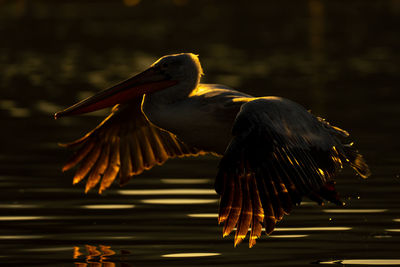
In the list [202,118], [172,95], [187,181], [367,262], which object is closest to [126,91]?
[172,95]

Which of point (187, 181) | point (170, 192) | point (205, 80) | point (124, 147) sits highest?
point (124, 147)

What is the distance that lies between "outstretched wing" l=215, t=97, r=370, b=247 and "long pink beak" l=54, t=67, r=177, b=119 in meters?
1.61

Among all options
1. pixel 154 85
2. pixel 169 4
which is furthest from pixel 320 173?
pixel 169 4

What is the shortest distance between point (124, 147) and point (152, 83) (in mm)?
1112

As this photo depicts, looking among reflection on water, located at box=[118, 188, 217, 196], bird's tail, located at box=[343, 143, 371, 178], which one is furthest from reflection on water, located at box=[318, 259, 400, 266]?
reflection on water, located at box=[118, 188, 217, 196]

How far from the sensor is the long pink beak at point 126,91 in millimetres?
11484

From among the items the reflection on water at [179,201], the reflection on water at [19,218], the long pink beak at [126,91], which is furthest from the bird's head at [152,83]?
the reflection on water at [179,201]

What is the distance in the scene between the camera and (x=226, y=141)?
1124cm

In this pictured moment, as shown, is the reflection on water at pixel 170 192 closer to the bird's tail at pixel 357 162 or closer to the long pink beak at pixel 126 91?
the long pink beak at pixel 126 91

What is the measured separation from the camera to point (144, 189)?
1434 centimetres

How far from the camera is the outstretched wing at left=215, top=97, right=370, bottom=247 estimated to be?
953 cm

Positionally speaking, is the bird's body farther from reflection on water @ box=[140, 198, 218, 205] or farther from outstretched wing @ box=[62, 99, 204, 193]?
reflection on water @ box=[140, 198, 218, 205]

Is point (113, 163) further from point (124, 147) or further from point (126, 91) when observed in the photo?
point (126, 91)

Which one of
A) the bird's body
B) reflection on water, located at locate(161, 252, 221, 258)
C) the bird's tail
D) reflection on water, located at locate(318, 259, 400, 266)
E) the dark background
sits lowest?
the dark background
